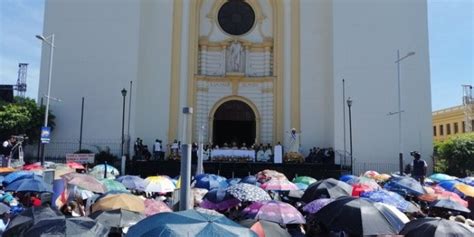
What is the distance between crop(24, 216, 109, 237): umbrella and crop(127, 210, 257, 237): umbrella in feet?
2.37

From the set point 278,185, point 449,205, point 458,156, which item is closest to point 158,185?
point 278,185

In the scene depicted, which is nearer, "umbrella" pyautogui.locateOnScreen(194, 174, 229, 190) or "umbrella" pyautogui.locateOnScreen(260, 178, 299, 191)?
"umbrella" pyautogui.locateOnScreen(260, 178, 299, 191)

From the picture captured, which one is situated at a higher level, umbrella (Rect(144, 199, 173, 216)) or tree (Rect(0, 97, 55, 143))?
tree (Rect(0, 97, 55, 143))

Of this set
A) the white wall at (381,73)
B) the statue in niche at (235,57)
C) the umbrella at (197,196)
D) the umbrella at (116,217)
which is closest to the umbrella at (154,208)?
the umbrella at (116,217)

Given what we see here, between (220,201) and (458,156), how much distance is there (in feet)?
69.2

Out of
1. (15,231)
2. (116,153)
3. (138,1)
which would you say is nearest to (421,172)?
(15,231)

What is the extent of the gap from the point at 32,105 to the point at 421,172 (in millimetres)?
20585

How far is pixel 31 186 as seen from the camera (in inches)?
343

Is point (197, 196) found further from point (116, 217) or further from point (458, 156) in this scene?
point (458, 156)

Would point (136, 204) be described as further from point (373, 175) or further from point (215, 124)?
point (215, 124)

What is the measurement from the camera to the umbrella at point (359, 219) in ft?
18.4

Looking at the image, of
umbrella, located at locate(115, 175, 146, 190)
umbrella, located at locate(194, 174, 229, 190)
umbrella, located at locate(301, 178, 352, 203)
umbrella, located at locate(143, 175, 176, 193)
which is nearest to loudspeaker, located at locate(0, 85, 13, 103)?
umbrella, located at locate(115, 175, 146, 190)

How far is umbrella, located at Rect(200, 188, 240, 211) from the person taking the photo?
26.2 feet

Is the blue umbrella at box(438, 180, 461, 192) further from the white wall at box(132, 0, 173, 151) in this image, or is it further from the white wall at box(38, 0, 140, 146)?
the white wall at box(38, 0, 140, 146)
